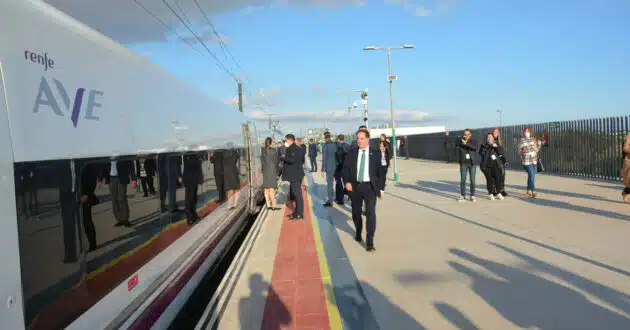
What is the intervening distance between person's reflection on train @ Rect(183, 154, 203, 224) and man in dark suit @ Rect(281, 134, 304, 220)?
4214mm

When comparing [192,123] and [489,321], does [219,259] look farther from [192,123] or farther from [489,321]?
[489,321]

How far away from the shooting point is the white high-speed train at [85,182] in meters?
2.26

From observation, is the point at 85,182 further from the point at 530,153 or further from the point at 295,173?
the point at 530,153

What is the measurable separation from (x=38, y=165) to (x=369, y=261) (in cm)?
475

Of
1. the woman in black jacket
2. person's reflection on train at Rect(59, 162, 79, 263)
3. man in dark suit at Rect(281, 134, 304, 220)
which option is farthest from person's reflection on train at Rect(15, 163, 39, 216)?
the woman in black jacket

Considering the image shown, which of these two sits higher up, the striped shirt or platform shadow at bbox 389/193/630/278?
the striped shirt

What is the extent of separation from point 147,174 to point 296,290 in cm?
217

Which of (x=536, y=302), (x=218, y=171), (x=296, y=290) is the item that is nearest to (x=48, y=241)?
(x=296, y=290)

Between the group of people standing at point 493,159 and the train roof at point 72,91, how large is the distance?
7.96m

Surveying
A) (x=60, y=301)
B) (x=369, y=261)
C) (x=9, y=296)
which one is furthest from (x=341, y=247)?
(x=9, y=296)

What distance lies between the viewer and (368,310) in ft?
15.3

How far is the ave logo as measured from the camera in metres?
2.49

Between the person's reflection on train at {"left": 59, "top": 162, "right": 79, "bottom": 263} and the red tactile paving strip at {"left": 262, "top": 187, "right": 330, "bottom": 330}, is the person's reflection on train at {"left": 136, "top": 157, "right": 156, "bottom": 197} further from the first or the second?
the red tactile paving strip at {"left": 262, "top": 187, "right": 330, "bottom": 330}

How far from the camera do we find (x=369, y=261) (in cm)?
648
